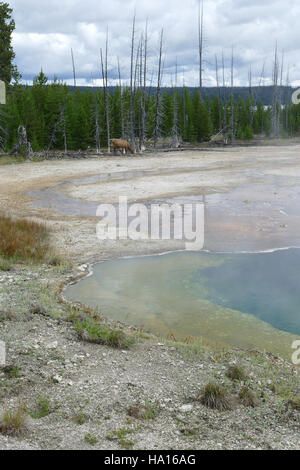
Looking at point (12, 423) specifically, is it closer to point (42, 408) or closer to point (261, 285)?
point (42, 408)

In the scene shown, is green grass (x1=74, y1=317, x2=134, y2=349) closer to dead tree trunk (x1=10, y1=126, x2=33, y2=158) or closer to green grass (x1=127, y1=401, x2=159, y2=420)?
green grass (x1=127, y1=401, x2=159, y2=420)

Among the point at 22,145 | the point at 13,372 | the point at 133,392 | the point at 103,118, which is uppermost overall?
the point at 103,118

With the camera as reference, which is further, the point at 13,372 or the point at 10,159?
the point at 10,159

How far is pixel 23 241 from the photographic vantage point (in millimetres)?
11375

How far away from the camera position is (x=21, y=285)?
8.77 meters

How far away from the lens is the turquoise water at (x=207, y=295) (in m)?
7.44

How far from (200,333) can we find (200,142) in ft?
164

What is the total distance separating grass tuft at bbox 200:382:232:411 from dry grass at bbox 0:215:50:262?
6.21 m

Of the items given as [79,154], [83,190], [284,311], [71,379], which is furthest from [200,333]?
[79,154]

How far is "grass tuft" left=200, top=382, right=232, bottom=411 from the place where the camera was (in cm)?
511

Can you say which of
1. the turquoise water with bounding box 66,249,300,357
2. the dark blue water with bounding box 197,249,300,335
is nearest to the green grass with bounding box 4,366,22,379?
the turquoise water with bounding box 66,249,300,357

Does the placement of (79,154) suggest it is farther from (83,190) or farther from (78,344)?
(78,344)

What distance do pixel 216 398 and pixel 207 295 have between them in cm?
369

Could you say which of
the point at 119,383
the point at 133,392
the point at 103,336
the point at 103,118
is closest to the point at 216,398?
the point at 133,392
